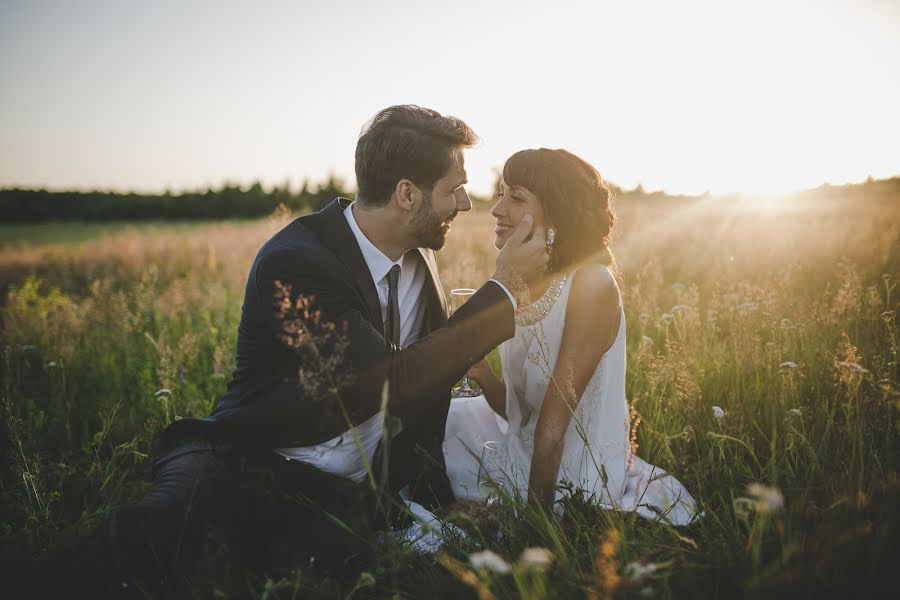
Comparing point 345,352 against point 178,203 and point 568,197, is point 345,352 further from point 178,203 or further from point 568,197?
point 178,203

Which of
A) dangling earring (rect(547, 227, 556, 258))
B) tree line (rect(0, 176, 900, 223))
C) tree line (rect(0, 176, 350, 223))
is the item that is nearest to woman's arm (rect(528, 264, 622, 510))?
dangling earring (rect(547, 227, 556, 258))

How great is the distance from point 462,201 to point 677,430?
2.04m

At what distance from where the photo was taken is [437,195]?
333cm

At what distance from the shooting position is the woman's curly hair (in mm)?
3084

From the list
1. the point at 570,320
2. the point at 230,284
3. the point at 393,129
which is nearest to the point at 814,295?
the point at 570,320

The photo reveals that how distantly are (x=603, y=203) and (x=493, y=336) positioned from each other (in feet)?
4.41

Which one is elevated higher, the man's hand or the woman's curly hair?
the woman's curly hair

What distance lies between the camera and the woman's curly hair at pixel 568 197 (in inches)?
121

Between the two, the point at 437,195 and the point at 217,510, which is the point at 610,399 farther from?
the point at 217,510

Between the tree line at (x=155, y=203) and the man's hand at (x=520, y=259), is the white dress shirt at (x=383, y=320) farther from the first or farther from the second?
the tree line at (x=155, y=203)

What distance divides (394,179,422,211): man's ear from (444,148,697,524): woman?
21.5 inches

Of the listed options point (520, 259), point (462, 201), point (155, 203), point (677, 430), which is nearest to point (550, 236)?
point (520, 259)

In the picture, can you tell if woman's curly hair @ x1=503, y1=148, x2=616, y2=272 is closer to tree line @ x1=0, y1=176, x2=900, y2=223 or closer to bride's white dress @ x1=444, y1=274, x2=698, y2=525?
bride's white dress @ x1=444, y1=274, x2=698, y2=525

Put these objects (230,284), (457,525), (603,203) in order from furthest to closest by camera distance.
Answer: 1. (230,284)
2. (603,203)
3. (457,525)
